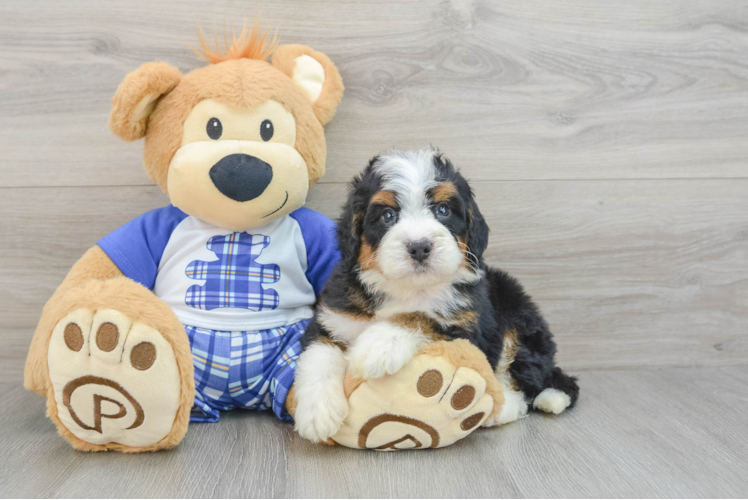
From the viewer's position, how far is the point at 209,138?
1.79m

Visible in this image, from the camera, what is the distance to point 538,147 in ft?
7.62

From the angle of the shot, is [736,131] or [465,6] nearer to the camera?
[465,6]

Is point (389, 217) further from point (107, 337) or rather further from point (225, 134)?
point (107, 337)

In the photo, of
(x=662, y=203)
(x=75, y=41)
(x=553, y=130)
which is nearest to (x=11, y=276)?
(x=75, y=41)

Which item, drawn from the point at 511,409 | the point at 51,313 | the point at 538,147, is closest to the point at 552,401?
the point at 511,409

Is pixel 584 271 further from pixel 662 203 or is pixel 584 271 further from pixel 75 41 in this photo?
pixel 75 41

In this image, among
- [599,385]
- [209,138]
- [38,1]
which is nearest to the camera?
[209,138]

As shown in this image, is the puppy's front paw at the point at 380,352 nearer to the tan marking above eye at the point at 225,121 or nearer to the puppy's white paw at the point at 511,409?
the puppy's white paw at the point at 511,409

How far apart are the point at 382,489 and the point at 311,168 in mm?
1051

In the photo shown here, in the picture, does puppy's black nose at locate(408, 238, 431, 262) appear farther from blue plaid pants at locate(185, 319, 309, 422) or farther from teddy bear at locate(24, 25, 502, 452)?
blue plaid pants at locate(185, 319, 309, 422)

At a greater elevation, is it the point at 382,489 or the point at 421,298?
the point at 421,298

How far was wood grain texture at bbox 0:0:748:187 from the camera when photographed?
2148 millimetres

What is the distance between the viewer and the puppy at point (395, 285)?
1455mm

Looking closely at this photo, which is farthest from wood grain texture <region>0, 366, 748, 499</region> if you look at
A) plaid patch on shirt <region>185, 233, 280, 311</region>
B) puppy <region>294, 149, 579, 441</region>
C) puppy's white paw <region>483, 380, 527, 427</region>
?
plaid patch on shirt <region>185, 233, 280, 311</region>
